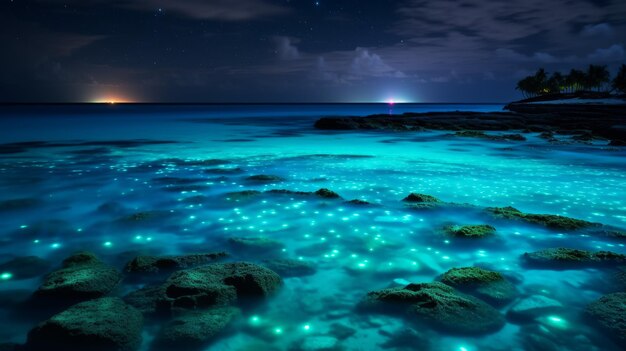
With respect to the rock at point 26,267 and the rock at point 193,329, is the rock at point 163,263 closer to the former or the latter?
the rock at point 26,267

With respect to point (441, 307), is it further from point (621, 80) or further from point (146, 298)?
point (621, 80)

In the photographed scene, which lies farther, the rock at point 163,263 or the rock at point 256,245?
the rock at point 256,245

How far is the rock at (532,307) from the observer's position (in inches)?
190

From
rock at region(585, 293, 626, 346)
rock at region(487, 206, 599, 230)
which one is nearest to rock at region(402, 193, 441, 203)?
rock at region(487, 206, 599, 230)

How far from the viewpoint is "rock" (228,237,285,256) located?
6.92 meters

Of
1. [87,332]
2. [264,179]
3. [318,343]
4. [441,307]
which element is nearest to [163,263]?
[87,332]

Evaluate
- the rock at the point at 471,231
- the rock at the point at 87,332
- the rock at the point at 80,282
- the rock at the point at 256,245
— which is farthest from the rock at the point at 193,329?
the rock at the point at 471,231

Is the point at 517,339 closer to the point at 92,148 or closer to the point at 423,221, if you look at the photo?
the point at 423,221

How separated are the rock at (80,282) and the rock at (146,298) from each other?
1.39ft

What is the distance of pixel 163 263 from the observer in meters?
6.10

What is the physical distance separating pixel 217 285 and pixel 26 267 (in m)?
3.48

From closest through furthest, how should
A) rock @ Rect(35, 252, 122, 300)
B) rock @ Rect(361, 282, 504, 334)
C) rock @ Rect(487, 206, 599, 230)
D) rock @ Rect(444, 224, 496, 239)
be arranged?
rock @ Rect(361, 282, 504, 334) < rock @ Rect(35, 252, 122, 300) < rock @ Rect(444, 224, 496, 239) < rock @ Rect(487, 206, 599, 230)

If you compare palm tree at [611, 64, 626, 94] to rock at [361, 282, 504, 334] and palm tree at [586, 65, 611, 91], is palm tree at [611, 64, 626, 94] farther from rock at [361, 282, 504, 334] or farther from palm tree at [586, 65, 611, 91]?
rock at [361, 282, 504, 334]

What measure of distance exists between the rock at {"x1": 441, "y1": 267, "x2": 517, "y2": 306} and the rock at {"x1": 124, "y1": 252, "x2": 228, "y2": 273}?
12.4 ft
